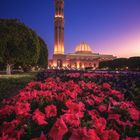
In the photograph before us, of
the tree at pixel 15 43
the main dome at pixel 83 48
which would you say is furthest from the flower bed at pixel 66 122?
the main dome at pixel 83 48

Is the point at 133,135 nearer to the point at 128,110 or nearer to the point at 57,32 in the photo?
the point at 128,110

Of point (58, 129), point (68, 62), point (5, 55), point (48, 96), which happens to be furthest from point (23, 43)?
point (68, 62)

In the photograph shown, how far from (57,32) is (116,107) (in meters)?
157

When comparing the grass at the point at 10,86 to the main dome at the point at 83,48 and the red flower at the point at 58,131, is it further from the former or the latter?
the main dome at the point at 83,48

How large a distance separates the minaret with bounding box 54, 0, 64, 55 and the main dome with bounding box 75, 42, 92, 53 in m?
25.4

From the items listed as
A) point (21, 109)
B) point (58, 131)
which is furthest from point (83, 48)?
point (58, 131)

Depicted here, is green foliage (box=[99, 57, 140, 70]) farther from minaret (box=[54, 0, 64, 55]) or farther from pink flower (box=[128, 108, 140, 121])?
pink flower (box=[128, 108, 140, 121])

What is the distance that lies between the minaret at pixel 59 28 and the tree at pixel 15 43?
113196 millimetres

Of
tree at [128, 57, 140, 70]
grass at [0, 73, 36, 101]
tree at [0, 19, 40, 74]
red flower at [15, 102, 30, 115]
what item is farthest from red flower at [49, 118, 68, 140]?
tree at [128, 57, 140, 70]

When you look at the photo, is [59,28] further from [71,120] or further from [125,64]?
[71,120]

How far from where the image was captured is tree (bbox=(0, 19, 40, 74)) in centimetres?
4506

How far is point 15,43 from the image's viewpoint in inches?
1779

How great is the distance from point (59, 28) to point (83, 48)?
3503 cm

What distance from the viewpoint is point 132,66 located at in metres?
87.2
